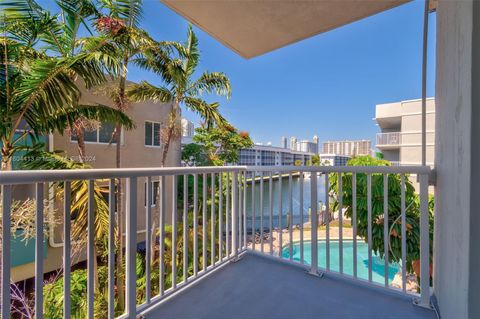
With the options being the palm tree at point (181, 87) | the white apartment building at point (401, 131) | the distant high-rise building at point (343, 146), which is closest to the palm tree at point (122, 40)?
the palm tree at point (181, 87)

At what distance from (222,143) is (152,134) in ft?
8.77

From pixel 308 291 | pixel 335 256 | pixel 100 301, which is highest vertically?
pixel 308 291

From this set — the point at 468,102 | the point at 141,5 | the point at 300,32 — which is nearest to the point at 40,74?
the point at 141,5

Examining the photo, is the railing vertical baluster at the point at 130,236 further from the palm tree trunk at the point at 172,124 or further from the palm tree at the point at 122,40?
the palm tree trunk at the point at 172,124

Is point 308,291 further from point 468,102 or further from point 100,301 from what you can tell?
point 100,301

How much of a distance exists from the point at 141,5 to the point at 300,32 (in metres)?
4.34

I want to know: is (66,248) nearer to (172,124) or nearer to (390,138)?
(172,124)

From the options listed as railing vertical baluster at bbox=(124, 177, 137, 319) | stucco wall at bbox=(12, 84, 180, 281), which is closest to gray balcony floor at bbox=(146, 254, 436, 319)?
railing vertical baluster at bbox=(124, 177, 137, 319)

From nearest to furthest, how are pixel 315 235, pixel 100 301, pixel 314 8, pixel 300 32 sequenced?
pixel 314 8, pixel 315 235, pixel 300 32, pixel 100 301

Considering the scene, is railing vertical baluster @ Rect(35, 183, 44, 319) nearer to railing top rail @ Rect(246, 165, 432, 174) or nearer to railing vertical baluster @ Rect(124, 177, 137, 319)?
railing vertical baluster @ Rect(124, 177, 137, 319)

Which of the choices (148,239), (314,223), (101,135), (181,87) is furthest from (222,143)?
(148,239)

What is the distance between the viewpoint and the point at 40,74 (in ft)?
10.4

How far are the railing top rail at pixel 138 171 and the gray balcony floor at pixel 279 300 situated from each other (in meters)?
0.96

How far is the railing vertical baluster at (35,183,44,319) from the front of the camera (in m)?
1.05
